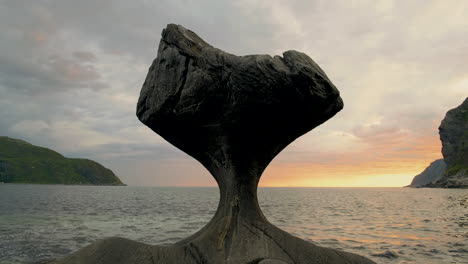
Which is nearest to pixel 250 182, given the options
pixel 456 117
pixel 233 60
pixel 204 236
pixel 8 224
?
pixel 204 236

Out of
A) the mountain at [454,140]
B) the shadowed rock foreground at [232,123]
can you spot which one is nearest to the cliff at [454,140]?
the mountain at [454,140]

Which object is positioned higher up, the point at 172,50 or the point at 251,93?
the point at 172,50

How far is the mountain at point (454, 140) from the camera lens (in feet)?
485

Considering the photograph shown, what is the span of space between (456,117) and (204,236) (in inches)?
7124

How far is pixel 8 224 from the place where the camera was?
28.0 meters

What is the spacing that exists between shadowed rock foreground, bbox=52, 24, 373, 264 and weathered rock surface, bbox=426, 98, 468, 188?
158 metres

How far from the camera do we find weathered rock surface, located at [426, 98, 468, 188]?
485ft

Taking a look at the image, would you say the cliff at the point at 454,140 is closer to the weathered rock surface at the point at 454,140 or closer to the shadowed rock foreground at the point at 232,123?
the weathered rock surface at the point at 454,140

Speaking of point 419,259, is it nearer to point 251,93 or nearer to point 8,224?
point 251,93

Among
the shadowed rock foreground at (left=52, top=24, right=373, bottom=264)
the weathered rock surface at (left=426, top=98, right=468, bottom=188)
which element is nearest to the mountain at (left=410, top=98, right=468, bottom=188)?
the weathered rock surface at (left=426, top=98, right=468, bottom=188)

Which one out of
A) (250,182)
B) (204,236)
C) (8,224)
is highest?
(250,182)

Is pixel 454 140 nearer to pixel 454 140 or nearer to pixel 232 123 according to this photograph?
pixel 454 140

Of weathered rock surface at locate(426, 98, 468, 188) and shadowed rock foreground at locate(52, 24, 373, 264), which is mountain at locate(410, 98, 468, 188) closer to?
weathered rock surface at locate(426, 98, 468, 188)

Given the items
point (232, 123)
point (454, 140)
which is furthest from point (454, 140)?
point (232, 123)
